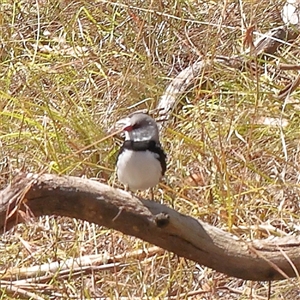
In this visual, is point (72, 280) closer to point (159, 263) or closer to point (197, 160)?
point (159, 263)

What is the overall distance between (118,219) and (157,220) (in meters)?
0.09

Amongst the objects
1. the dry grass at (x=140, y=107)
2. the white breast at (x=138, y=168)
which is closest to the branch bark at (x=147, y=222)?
the white breast at (x=138, y=168)

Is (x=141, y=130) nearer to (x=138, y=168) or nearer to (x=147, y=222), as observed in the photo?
(x=138, y=168)

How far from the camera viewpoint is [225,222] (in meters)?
2.07

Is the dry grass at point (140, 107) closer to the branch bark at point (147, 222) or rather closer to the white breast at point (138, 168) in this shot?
the white breast at point (138, 168)

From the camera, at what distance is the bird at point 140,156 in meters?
1.68

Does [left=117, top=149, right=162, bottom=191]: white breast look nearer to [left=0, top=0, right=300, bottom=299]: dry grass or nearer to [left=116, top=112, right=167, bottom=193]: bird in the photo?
[left=116, top=112, right=167, bottom=193]: bird

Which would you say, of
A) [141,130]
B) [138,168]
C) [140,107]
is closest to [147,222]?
[138,168]

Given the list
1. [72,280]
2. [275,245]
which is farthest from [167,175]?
[275,245]

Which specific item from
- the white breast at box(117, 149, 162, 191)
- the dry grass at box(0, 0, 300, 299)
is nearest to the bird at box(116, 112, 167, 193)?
the white breast at box(117, 149, 162, 191)

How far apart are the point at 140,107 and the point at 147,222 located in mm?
1209

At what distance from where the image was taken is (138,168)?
167 cm

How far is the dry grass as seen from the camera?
2014mm

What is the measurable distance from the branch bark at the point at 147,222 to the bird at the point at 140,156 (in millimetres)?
154
